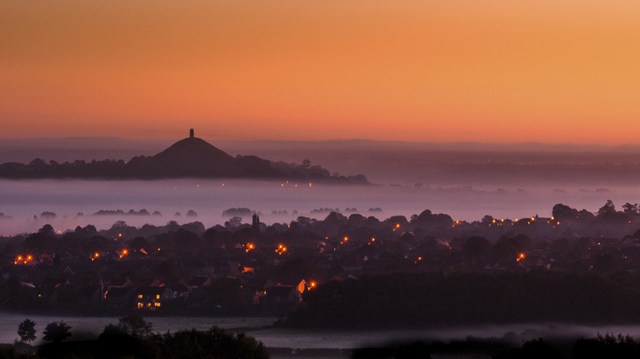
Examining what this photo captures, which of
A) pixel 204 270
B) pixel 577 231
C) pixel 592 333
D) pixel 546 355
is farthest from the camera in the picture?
pixel 577 231

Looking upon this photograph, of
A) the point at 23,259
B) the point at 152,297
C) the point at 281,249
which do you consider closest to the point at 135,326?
the point at 152,297

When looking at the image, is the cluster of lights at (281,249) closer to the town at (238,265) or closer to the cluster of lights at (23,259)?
the town at (238,265)

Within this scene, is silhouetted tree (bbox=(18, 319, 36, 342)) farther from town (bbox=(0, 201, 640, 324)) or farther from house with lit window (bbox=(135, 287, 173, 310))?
house with lit window (bbox=(135, 287, 173, 310))

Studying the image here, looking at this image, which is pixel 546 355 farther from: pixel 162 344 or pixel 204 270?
pixel 204 270

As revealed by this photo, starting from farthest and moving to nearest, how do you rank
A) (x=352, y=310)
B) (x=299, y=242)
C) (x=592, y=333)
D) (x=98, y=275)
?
(x=299, y=242), (x=98, y=275), (x=352, y=310), (x=592, y=333)

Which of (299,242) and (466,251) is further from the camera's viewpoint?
(299,242)

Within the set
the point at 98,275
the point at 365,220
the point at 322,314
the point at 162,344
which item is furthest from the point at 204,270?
the point at 365,220
